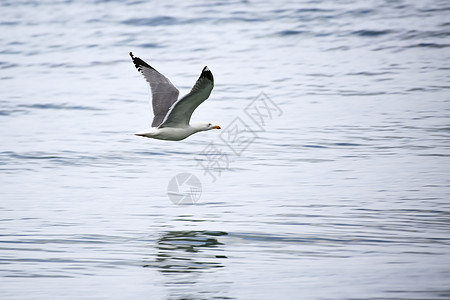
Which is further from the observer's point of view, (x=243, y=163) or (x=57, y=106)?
(x=57, y=106)

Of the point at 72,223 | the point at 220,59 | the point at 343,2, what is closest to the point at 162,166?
the point at 72,223

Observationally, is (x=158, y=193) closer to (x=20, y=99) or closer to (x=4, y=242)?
(x=4, y=242)

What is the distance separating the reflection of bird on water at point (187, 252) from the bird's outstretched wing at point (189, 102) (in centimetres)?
149

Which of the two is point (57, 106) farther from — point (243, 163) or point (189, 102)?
point (189, 102)

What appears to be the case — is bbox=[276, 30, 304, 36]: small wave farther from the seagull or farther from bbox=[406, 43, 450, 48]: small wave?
the seagull

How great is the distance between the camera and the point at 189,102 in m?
9.27

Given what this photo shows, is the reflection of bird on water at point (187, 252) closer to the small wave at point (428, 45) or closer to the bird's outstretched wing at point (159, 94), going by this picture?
the bird's outstretched wing at point (159, 94)

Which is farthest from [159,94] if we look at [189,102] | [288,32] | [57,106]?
[288,32]

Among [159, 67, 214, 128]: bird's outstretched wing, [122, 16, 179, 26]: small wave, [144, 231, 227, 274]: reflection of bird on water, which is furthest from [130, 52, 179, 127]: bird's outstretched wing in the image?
[122, 16, 179, 26]: small wave

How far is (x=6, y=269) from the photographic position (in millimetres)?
7723

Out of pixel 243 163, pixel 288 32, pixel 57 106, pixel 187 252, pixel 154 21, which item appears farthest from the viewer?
pixel 154 21

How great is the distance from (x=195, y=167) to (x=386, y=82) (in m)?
6.01

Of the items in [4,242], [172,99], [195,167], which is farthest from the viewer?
[195,167]

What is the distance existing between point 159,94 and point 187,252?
8.23 feet
